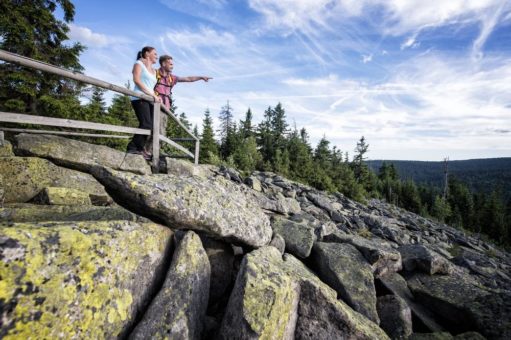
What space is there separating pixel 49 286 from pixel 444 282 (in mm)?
6448

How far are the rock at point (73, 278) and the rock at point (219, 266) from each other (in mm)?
980

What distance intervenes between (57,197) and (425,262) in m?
7.56

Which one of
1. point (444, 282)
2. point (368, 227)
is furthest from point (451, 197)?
point (444, 282)

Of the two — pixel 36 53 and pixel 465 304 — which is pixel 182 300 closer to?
pixel 465 304

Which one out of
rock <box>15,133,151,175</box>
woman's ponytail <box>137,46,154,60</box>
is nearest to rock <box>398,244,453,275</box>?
rock <box>15,133,151,175</box>

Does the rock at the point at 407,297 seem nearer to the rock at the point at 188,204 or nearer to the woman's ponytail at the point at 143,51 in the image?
the rock at the point at 188,204

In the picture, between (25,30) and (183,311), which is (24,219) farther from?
(25,30)

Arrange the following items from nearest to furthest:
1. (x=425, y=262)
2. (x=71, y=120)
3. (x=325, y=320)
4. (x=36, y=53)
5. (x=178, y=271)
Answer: (x=178, y=271)
(x=325, y=320)
(x=71, y=120)
(x=425, y=262)
(x=36, y=53)

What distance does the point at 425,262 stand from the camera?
5.14 m

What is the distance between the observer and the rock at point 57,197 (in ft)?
12.3

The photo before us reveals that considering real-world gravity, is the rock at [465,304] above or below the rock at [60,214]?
below

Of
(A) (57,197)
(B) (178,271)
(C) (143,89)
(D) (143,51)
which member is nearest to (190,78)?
(D) (143,51)

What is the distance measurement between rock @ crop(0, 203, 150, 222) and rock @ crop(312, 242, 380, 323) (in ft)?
11.2

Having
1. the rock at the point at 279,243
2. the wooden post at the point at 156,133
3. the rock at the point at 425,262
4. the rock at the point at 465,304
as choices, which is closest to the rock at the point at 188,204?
the rock at the point at 279,243
